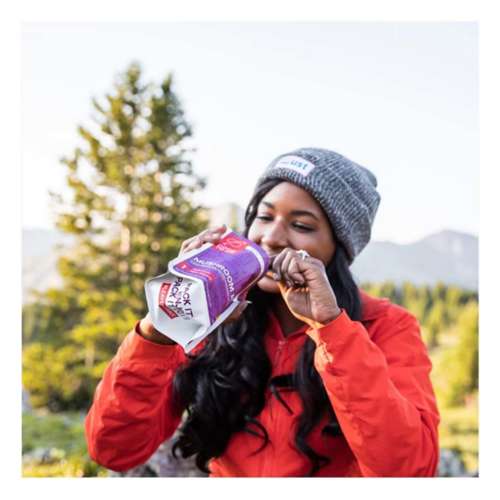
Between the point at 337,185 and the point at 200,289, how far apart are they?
51cm

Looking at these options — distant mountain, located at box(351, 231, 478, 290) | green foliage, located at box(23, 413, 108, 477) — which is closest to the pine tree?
green foliage, located at box(23, 413, 108, 477)

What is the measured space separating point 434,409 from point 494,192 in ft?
2.77

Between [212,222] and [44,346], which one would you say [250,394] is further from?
[44,346]

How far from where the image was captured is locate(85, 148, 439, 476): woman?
1148mm

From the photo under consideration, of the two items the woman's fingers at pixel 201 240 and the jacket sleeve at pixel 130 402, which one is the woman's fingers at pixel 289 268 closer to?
the woman's fingers at pixel 201 240

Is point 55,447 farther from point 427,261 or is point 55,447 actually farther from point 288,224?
point 288,224

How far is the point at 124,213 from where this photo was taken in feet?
21.3

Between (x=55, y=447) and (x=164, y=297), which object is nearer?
(x=164, y=297)

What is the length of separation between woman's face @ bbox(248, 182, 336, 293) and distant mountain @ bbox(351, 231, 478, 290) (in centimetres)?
272

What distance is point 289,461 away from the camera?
4.37 ft

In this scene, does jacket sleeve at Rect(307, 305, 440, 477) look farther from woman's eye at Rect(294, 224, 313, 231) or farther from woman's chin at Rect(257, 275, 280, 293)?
woman's eye at Rect(294, 224, 313, 231)

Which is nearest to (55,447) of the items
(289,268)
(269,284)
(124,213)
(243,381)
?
(124,213)

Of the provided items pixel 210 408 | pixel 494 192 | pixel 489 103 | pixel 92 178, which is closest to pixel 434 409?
pixel 210 408

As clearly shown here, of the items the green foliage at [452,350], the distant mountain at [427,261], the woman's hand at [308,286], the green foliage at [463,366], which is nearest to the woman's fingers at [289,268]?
the woman's hand at [308,286]
